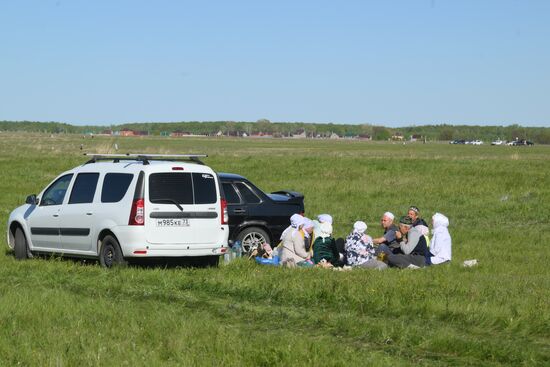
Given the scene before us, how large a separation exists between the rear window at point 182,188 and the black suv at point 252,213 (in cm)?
249

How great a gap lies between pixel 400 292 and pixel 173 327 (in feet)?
11.2

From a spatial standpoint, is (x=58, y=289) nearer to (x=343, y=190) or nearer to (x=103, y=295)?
(x=103, y=295)

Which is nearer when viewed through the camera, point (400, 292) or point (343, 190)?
point (400, 292)

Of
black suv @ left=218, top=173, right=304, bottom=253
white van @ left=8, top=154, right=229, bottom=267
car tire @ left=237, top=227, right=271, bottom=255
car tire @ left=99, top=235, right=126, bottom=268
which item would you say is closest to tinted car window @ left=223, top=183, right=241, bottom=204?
black suv @ left=218, top=173, right=304, bottom=253

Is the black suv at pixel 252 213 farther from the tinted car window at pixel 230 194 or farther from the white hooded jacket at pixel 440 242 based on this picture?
the white hooded jacket at pixel 440 242

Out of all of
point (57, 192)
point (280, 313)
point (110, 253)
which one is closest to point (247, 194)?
point (57, 192)

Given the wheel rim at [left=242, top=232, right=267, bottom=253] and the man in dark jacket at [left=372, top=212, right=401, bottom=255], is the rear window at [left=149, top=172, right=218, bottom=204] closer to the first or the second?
the wheel rim at [left=242, top=232, right=267, bottom=253]

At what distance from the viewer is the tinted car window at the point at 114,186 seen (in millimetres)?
14289

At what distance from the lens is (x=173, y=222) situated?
1408 centimetres

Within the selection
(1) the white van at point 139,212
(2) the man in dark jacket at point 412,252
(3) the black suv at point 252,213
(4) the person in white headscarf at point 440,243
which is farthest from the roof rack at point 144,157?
(4) the person in white headscarf at point 440,243

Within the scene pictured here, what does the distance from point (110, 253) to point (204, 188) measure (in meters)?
1.84

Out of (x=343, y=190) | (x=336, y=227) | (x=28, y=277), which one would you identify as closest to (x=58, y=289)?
(x=28, y=277)

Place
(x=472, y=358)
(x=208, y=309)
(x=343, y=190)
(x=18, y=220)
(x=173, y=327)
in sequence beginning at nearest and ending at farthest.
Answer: (x=472, y=358), (x=173, y=327), (x=208, y=309), (x=18, y=220), (x=343, y=190)

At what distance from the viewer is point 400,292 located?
11.4 metres
